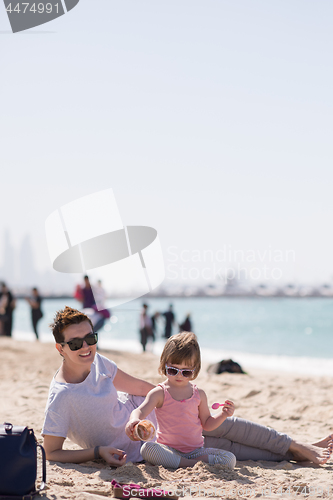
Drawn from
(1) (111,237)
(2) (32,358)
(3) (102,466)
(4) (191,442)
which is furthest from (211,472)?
(1) (111,237)

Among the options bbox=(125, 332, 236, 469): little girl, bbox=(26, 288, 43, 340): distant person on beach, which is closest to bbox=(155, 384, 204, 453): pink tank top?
bbox=(125, 332, 236, 469): little girl

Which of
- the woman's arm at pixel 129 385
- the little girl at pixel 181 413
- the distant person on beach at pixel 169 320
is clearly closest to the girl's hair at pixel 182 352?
the little girl at pixel 181 413

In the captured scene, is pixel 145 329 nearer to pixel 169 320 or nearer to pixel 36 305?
pixel 169 320

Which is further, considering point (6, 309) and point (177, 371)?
point (6, 309)

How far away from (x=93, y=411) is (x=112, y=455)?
256 mm

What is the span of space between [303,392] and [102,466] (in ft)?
12.1

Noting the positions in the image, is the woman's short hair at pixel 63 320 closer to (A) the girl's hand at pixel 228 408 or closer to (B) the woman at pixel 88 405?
(B) the woman at pixel 88 405

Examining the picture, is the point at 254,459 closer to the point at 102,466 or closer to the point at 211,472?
the point at 211,472

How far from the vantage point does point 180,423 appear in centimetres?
282

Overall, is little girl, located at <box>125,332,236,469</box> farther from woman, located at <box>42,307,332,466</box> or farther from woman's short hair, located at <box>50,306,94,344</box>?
woman's short hair, located at <box>50,306,94,344</box>

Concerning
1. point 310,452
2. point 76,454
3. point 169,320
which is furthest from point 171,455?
point 169,320

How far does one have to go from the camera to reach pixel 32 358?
8594mm

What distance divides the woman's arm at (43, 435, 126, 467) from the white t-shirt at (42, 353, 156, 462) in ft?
0.25

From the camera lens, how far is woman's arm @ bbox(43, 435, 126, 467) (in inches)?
106
